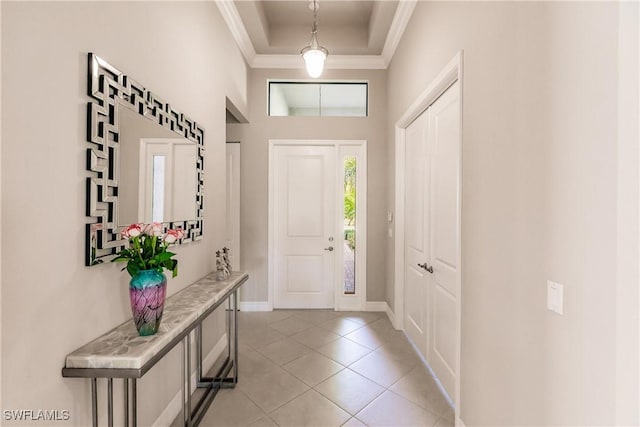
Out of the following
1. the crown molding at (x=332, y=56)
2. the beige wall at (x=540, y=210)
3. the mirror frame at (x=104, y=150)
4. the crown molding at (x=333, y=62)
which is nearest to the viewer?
the beige wall at (x=540, y=210)

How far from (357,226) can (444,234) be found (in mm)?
1740

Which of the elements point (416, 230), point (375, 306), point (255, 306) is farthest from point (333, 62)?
point (255, 306)

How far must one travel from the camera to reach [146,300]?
127 cm

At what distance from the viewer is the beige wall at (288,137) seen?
3.80m

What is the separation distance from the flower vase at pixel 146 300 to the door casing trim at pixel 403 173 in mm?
1624

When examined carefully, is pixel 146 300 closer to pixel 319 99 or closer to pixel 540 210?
pixel 540 210

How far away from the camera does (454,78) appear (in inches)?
77.7

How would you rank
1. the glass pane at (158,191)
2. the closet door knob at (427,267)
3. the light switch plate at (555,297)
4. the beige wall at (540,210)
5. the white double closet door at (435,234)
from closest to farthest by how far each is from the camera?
the beige wall at (540,210)
the light switch plate at (555,297)
the glass pane at (158,191)
the white double closet door at (435,234)
the closet door knob at (427,267)

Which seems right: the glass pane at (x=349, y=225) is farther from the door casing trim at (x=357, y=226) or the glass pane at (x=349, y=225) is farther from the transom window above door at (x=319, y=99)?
the transom window above door at (x=319, y=99)

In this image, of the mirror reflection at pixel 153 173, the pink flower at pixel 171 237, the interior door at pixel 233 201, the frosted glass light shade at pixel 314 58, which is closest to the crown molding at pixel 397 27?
the frosted glass light shade at pixel 314 58

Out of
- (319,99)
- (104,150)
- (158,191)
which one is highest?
(319,99)

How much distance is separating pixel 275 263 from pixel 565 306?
10.6 ft

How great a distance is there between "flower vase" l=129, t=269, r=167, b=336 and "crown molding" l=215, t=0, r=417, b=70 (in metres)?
2.49

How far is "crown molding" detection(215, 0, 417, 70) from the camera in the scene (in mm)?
2740
